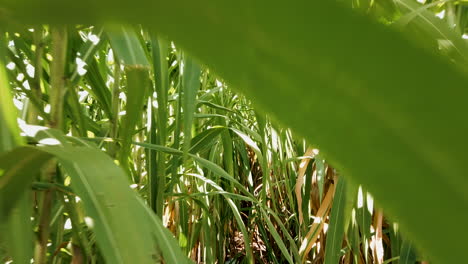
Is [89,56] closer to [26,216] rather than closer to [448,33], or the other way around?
[26,216]

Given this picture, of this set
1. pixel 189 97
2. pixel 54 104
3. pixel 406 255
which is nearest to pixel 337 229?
pixel 406 255

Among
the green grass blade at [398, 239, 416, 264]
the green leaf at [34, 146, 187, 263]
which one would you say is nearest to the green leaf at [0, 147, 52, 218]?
the green leaf at [34, 146, 187, 263]

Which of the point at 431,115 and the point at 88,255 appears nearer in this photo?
the point at 431,115

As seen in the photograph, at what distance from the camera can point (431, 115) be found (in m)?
0.05

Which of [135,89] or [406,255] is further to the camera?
[406,255]

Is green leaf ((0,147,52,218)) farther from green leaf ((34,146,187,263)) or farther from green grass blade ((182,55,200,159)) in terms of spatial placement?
green grass blade ((182,55,200,159))

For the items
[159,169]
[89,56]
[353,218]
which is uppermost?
[89,56]

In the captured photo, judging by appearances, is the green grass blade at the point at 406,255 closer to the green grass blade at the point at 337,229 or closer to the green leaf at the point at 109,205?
the green grass blade at the point at 337,229

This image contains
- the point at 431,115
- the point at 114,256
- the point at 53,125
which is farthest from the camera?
the point at 53,125

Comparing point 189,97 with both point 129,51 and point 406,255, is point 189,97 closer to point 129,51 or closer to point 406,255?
point 129,51

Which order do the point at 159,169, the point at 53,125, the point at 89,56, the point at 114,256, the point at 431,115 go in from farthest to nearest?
the point at 159,169 < the point at 89,56 < the point at 53,125 < the point at 114,256 < the point at 431,115

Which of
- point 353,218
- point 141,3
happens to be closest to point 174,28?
point 141,3

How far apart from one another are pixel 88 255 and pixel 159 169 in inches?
8.0

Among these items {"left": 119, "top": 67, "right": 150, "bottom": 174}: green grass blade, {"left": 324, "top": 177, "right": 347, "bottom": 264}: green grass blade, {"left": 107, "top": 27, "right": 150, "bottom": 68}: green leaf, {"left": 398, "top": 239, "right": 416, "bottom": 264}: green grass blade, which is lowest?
{"left": 398, "top": 239, "right": 416, "bottom": 264}: green grass blade
